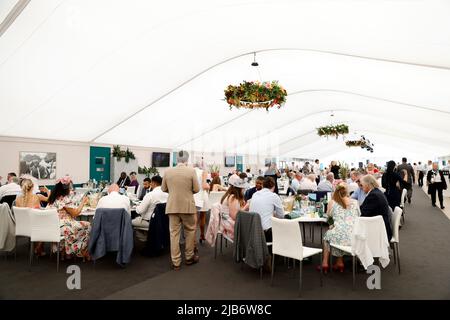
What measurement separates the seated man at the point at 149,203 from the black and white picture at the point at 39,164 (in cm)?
567

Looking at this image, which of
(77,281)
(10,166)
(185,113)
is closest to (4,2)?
(77,281)

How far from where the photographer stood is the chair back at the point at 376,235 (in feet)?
11.4

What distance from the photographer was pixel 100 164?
11.1 metres

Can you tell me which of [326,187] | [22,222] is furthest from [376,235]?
[22,222]

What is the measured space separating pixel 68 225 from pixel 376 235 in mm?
4172

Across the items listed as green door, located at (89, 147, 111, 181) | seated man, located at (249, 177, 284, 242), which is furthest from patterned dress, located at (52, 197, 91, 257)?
green door, located at (89, 147, 111, 181)

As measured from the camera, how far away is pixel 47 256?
4.66 meters

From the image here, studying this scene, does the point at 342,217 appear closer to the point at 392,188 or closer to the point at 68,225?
the point at 392,188

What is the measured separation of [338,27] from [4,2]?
5104 mm

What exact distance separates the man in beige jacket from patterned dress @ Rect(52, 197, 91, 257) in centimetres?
140

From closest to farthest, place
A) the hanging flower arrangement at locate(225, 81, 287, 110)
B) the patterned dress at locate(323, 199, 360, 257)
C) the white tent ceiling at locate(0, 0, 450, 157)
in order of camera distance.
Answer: the patterned dress at locate(323, 199, 360, 257), the white tent ceiling at locate(0, 0, 450, 157), the hanging flower arrangement at locate(225, 81, 287, 110)

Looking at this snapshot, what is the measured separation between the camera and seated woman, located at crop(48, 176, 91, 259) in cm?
429

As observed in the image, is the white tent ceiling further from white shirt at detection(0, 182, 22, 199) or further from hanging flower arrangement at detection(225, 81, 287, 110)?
white shirt at detection(0, 182, 22, 199)

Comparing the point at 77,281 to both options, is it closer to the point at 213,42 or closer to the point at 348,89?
the point at 213,42
